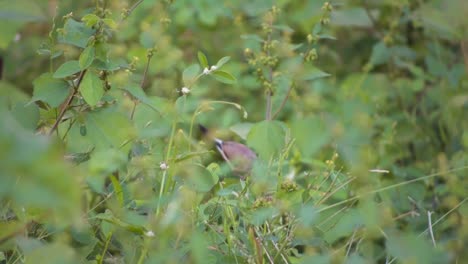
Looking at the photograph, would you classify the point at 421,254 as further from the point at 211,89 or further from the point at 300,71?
the point at 211,89

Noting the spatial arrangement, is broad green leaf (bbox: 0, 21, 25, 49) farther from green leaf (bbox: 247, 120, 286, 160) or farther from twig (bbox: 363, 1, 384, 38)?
twig (bbox: 363, 1, 384, 38)

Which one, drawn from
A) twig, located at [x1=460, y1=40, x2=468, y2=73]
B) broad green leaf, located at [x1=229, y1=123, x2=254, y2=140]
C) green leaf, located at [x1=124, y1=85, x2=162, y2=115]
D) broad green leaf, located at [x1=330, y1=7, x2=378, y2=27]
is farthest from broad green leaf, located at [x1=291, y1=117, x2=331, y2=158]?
broad green leaf, located at [x1=330, y1=7, x2=378, y2=27]

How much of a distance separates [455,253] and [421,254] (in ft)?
0.95

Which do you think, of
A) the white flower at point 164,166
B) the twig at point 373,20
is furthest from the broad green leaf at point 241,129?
the twig at point 373,20

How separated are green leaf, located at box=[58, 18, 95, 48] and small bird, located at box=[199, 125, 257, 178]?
0.51m

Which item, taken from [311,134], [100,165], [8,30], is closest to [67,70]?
[100,165]

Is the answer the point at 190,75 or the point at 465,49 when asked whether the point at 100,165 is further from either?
the point at 465,49

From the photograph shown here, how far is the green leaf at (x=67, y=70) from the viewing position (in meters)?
1.39

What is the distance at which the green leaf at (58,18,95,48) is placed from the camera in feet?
4.59

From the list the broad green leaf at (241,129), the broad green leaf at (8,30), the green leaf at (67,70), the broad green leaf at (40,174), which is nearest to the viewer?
the broad green leaf at (40,174)

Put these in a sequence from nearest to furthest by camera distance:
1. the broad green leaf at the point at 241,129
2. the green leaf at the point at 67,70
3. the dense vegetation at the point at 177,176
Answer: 1. the dense vegetation at the point at 177,176
2. the green leaf at the point at 67,70
3. the broad green leaf at the point at 241,129

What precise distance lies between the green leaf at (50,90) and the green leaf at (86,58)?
0.08m

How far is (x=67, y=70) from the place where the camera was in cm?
140

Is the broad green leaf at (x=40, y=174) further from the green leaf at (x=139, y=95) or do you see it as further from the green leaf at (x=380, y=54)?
the green leaf at (x=380, y=54)
